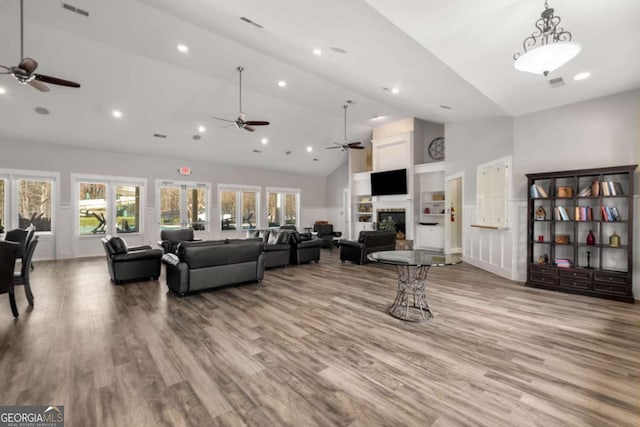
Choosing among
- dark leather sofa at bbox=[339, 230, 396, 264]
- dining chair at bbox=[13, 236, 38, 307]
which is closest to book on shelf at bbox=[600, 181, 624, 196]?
dark leather sofa at bbox=[339, 230, 396, 264]

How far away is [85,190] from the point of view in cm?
855

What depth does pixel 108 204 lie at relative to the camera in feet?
29.2

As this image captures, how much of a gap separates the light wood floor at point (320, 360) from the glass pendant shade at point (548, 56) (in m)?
2.70

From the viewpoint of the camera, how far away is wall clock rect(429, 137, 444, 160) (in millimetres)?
9633

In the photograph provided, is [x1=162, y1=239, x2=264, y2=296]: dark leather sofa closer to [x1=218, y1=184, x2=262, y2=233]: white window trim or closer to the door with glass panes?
the door with glass panes

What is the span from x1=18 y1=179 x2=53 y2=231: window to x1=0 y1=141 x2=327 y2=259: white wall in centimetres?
28

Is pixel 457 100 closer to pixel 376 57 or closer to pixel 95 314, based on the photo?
pixel 376 57

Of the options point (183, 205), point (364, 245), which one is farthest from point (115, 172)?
point (364, 245)

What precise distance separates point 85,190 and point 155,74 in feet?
15.1

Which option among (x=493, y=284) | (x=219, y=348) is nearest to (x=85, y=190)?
(x=219, y=348)

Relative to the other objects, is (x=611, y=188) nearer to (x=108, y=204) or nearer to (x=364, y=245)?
(x=364, y=245)

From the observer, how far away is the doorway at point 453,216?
865 cm

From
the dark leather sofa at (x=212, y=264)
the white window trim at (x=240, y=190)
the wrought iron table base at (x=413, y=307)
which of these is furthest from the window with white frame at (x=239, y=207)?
the wrought iron table base at (x=413, y=307)

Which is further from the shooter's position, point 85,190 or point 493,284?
point 85,190
